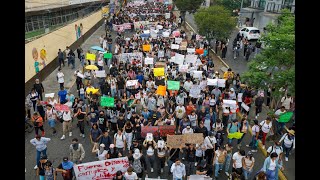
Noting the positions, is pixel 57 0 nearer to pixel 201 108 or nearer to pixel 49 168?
pixel 201 108

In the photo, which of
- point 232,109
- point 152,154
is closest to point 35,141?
point 152,154

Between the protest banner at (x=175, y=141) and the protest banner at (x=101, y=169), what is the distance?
4.83 ft

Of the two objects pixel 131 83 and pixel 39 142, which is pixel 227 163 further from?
pixel 131 83

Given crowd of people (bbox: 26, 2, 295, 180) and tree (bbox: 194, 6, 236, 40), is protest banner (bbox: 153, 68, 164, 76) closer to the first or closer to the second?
crowd of people (bbox: 26, 2, 295, 180)

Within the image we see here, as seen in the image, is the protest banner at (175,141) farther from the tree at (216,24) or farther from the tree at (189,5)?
the tree at (189,5)

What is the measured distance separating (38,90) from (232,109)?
8.73 meters

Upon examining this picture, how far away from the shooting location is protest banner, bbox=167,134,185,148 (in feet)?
32.6

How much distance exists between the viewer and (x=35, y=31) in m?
23.6

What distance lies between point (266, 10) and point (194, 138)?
26.8m

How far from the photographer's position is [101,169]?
366 inches

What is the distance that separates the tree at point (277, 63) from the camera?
1237cm

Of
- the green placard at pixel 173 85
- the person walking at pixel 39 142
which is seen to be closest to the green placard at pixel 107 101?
the green placard at pixel 173 85

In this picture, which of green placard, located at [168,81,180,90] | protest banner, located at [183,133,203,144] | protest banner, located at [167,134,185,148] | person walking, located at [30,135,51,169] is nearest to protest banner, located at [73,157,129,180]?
protest banner, located at [167,134,185,148]

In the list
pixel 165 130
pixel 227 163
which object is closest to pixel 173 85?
pixel 165 130
